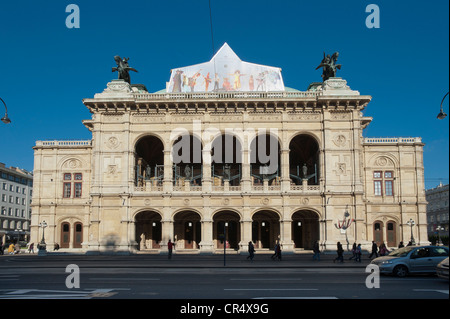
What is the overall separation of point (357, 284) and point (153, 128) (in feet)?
103

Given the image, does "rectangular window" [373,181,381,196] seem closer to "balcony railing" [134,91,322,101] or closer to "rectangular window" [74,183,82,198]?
"balcony railing" [134,91,322,101]

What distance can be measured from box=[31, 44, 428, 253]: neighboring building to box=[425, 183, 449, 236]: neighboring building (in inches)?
2127

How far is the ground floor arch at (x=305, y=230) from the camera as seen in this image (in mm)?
46078

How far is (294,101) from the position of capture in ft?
142

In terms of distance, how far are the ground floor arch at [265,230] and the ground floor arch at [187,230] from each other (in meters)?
6.23

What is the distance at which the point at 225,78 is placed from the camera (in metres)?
49.2

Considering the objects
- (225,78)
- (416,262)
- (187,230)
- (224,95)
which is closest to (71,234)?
(187,230)

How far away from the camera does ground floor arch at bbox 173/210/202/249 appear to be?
47.8m

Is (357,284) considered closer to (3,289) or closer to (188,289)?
(188,289)

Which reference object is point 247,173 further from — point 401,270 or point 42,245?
point 401,270

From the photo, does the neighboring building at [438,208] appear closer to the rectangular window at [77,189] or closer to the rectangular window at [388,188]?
the rectangular window at [388,188]

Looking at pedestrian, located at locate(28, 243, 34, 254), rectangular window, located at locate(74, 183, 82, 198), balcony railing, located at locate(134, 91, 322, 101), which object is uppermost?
balcony railing, located at locate(134, 91, 322, 101)

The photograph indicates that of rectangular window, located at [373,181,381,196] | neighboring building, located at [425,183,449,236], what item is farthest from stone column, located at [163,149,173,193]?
neighboring building, located at [425,183,449,236]

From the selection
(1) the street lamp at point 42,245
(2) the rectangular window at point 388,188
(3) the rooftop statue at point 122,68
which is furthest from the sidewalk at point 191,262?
(3) the rooftop statue at point 122,68
